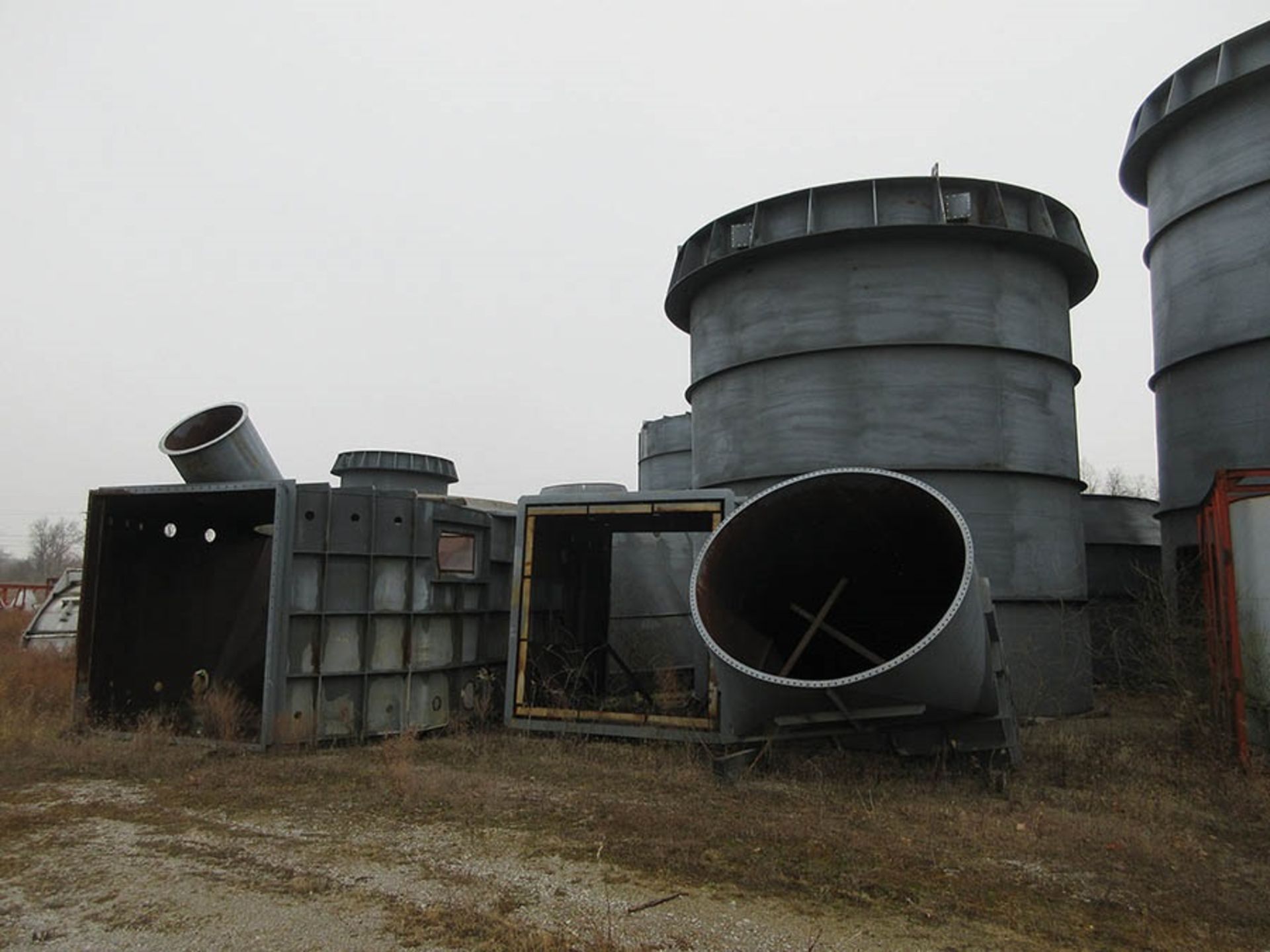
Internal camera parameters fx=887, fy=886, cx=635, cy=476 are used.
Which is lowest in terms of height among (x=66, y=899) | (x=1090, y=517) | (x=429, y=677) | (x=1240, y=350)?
(x=66, y=899)

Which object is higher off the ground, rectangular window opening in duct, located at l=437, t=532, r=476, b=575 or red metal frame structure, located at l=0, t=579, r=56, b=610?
rectangular window opening in duct, located at l=437, t=532, r=476, b=575

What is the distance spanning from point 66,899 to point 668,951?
10.2 feet

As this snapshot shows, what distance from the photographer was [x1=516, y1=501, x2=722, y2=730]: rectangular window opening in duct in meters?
9.55

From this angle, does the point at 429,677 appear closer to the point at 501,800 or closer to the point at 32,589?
the point at 501,800

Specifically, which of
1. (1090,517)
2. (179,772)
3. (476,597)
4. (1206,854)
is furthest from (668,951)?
(1090,517)

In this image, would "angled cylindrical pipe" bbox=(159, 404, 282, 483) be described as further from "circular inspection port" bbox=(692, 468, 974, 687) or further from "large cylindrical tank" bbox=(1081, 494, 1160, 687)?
"large cylindrical tank" bbox=(1081, 494, 1160, 687)

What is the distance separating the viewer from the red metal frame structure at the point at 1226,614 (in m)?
7.08

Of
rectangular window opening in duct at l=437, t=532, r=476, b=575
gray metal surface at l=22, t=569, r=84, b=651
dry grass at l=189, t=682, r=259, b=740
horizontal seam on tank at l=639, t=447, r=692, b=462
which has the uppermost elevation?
horizontal seam on tank at l=639, t=447, r=692, b=462

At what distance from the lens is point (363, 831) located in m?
5.73

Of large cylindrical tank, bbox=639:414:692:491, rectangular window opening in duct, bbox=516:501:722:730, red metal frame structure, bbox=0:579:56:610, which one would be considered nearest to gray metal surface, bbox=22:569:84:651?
rectangular window opening in duct, bbox=516:501:722:730

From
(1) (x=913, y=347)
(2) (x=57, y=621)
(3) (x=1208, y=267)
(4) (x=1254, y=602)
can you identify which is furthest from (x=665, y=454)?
(4) (x=1254, y=602)

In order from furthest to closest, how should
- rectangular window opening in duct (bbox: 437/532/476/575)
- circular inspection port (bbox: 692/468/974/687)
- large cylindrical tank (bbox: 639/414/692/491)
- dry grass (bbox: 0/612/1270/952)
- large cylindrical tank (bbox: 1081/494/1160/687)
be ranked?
1. large cylindrical tank (bbox: 639/414/692/491)
2. large cylindrical tank (bbox: 1081/494/1160/687)
3. rectangular window opening in duct (bbox: 437/532/476/575)
4. circular inspection port (bbox: 692/468/974/687)
5. dry grass (bbox: 0/612/1270/952)

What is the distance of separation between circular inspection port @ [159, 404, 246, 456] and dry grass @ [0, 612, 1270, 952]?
2.97 meters

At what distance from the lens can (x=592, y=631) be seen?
458 inches
